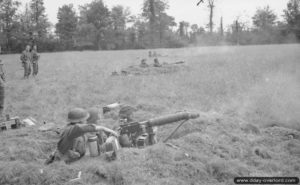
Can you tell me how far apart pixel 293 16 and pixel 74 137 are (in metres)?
11.2

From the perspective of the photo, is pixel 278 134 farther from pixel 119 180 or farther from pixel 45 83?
pixel 45 83

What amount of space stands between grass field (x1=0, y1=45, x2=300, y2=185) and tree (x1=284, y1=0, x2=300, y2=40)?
7.10 feet

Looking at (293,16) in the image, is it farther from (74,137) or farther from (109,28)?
(109,28)

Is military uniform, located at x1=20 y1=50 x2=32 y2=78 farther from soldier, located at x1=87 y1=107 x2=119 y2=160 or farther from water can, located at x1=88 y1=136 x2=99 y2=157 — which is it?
water can, located at x1=88 y1=136 x2=99 y2=157

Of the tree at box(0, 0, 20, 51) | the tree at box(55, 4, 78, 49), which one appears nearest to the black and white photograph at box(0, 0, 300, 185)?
the tree at box(0, 0, 20, 51)

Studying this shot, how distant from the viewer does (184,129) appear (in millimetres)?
8609

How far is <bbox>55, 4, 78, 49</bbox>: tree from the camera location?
1713 inches

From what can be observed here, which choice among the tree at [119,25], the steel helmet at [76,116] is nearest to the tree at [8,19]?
the tree at [119,25]

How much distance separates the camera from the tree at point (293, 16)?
39.7 ft

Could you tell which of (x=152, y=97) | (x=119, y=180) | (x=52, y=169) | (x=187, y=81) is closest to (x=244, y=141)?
(x=119, y=180)

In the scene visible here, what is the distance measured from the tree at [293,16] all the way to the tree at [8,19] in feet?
66.2

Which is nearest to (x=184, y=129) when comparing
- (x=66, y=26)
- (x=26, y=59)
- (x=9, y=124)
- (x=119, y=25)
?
(x=9, y=124)

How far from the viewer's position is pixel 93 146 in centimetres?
631

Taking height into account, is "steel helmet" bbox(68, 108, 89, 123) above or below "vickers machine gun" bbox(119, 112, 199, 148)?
above
